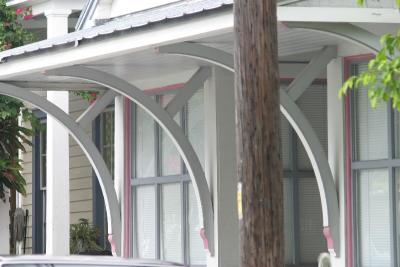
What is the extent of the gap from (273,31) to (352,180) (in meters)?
5.46

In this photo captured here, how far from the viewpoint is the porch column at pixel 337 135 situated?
14.8 m

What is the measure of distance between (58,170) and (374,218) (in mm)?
7144

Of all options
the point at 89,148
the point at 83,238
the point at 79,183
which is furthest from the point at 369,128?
the point at 79,183

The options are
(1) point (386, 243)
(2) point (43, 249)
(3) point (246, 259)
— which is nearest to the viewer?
(3) point (246, 259)

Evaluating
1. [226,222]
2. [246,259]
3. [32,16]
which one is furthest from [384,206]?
[32,16]

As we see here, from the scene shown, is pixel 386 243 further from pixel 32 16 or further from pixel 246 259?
pixel 32 16

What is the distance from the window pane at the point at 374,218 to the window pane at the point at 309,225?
2.36 meters

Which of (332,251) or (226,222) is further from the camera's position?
(226,222)

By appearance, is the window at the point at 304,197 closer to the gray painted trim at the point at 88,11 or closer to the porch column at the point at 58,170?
the gray painted trim at the point at 88,11

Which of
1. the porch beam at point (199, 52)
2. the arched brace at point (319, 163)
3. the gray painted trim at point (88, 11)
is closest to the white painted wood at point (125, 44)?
the porch beam at point (199, 52)

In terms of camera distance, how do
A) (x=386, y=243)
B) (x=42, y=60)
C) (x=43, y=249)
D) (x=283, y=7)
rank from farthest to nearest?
1. (x=43, y=249)
2. (x=42, y=60)
3. (x=386, y=243)
4. (x=283, y=7)

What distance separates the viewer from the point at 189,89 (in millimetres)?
16812

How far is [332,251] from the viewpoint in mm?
14906

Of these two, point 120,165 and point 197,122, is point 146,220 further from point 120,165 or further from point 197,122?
point 197,122
